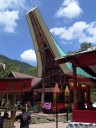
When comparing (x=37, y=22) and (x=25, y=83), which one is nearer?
(x=25, y=83)

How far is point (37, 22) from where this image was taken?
37.3 m

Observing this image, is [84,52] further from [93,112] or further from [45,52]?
[45,52]

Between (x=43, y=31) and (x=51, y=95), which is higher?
(x=43, y=31)

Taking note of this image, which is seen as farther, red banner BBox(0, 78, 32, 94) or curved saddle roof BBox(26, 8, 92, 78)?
curved saddle roof BBox(26, 8, 92, 78)

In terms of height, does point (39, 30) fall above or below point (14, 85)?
above

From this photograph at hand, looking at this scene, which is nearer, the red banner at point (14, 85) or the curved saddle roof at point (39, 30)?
the red banner at point (14, 85)

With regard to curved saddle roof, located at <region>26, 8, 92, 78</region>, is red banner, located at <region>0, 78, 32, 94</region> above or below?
below

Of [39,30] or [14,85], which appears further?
[39,30]

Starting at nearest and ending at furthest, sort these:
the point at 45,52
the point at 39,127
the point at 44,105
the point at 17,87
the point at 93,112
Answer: the point at 93,112 < the point at 17,87 < the point at 39,127 < the point at 44,105 < the point at 45,52

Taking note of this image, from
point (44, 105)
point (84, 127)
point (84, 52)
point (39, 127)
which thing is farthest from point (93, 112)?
point (44, 105)

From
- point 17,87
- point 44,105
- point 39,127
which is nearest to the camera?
point 17,87

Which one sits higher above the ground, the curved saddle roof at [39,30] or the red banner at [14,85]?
the curved saddle roof at [39,30]

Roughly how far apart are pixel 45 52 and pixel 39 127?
64.1 ft

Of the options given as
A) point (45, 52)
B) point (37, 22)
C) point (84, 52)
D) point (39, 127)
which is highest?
point (37, 22)
